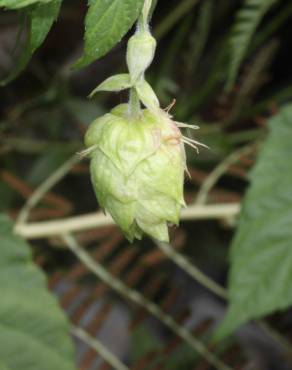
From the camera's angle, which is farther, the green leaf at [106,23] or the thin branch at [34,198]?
the thin branch at [34,198]

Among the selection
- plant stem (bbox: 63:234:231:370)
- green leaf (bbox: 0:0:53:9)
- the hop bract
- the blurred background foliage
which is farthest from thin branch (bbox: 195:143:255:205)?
green leaf (bbox: 0:0:53:9)

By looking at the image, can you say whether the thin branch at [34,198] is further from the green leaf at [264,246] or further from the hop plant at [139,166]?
the hop plant at [139,166]

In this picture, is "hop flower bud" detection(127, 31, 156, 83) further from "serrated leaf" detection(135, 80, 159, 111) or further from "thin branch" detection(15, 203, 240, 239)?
"thin branch" detection(15, 203, 240, 239)

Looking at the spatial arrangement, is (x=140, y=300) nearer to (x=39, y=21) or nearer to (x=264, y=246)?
(x=264, y=246)

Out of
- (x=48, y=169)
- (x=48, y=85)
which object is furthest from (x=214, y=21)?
(x=48, y=169)

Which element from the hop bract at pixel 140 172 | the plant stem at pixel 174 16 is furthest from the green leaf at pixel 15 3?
the plant stem at pixel 174 16

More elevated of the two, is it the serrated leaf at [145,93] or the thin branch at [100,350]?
the serrated leaf at [145,93]
